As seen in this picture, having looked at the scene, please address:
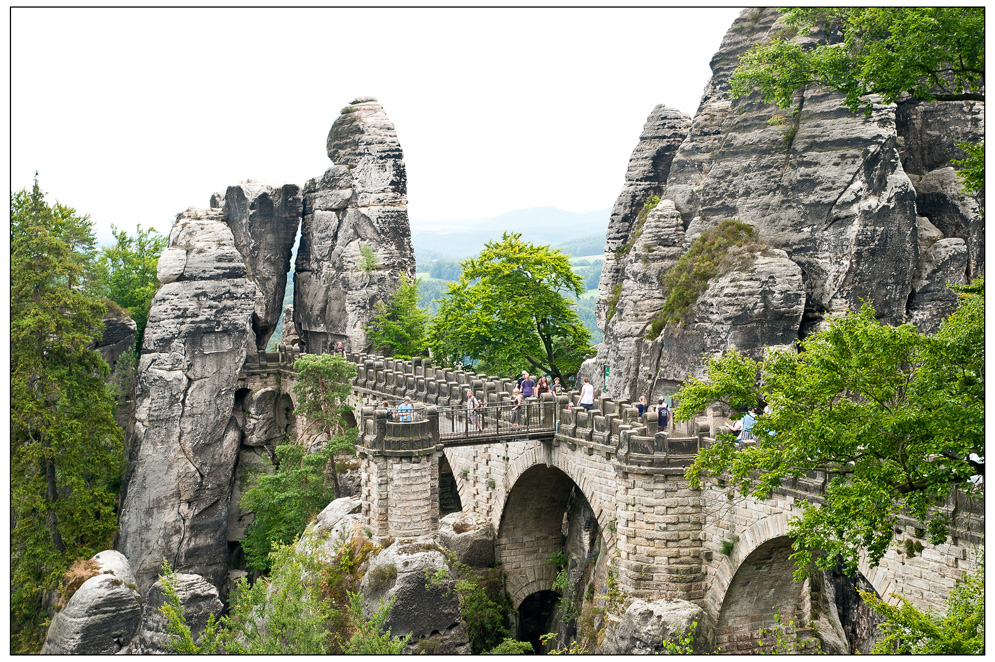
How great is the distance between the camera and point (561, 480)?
29.7 m

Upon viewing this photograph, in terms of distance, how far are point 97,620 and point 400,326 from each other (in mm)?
18164

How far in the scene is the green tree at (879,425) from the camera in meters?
13.8

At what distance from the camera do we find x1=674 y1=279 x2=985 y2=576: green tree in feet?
45.3

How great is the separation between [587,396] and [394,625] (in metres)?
7.79

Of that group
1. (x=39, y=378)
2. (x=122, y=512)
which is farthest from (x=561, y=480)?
(x=122, y=512)

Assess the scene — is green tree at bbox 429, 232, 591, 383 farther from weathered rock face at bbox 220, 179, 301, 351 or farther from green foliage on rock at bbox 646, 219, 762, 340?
green foliage on rock at bbox 646, 219, 762, 340

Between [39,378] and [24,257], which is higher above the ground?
[24,257]

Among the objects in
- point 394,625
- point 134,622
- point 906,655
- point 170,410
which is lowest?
point 134,622

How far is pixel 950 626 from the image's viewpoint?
548 inches

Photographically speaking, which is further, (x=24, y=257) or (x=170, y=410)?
(x=170, y=410)

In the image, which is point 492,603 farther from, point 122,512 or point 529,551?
point 122,512

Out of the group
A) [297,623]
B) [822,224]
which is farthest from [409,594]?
[822,224]

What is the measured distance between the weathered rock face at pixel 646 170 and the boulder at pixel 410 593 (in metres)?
20.4

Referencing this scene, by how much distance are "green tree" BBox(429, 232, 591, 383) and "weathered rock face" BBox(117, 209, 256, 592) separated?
931 centimetres
